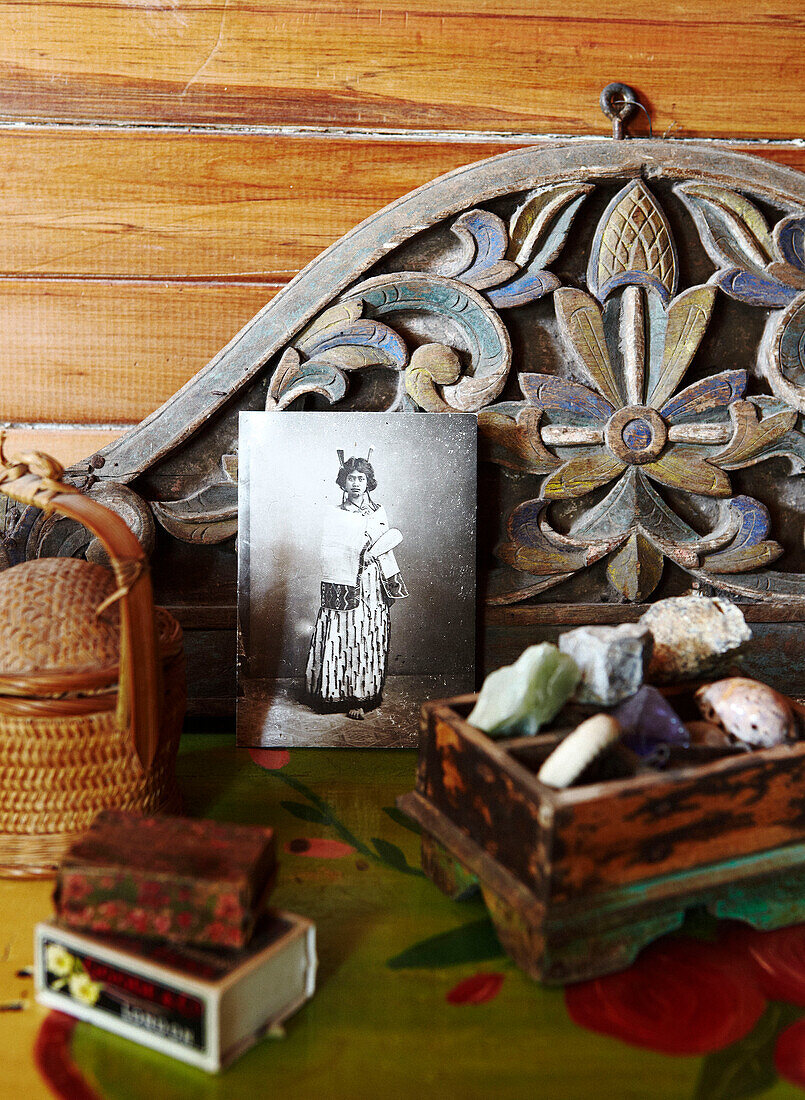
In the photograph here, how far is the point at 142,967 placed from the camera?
0.46 meters

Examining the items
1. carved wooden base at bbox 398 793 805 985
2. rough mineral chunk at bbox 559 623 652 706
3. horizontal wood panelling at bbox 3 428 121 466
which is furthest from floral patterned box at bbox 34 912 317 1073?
horizontal wood panelling at bbox 3 428 121 466

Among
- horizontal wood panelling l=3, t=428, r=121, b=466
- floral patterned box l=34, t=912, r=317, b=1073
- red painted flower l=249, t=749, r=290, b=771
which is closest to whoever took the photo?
floral patterned box l=34, t=912, r=317, b=1073

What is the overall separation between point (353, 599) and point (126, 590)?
0.90 ft

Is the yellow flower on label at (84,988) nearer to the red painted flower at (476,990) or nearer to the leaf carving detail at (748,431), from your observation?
the red painted flower at (476,990)

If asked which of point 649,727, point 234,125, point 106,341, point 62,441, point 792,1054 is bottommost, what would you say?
point 792,1054

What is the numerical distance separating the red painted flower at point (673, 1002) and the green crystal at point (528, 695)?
16cm

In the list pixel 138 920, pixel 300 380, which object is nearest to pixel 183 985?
pixel 138 920

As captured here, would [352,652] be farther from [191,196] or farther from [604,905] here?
[191,196]

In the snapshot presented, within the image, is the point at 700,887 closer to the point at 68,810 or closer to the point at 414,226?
the point at 68,810

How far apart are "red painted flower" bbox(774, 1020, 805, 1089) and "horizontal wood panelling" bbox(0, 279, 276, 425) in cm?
75

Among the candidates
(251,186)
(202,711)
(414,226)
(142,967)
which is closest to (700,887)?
(142,967)

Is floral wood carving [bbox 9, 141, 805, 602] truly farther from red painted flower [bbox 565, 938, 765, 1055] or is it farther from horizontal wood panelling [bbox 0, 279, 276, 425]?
red painted flower [bbox 565, 938, 765, 1055]

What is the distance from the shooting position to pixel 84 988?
0.48m

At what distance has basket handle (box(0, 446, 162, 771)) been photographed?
60 centimetres
